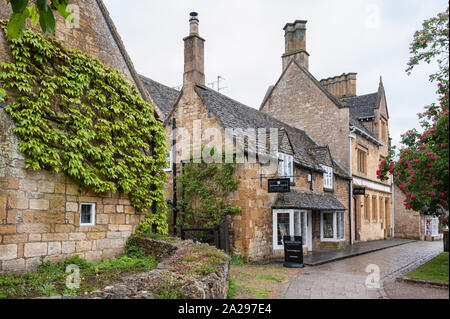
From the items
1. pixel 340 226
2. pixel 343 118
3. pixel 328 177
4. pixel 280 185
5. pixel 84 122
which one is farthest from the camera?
pixel 343 118

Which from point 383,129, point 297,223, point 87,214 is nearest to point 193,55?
point 297,223

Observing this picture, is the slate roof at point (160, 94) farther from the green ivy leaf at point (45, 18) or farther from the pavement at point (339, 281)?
the green ivy leaf at point (45, 18)

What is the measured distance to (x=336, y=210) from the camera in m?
20.9

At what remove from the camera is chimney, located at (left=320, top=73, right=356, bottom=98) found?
30328mm

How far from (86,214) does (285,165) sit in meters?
10.3

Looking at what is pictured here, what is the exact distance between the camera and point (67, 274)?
8.25 metres

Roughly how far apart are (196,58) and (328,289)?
39.7 ft

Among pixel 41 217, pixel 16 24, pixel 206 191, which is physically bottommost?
pixel 41 217

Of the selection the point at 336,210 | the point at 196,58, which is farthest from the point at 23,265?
the point at 336,210

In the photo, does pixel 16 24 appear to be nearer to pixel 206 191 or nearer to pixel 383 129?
pixel 206 191

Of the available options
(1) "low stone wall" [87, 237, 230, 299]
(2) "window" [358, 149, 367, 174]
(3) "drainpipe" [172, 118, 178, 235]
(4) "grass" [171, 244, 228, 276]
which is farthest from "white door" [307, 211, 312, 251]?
(1) "low stone wall" [87, 237, 230, 299]

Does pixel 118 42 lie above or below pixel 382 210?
above

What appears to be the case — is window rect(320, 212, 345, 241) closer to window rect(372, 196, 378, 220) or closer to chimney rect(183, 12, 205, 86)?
window rect(372, 196, 378, 220)

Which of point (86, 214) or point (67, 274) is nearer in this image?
point (67, 274)
